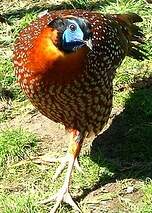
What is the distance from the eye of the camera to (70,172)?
4.66 m

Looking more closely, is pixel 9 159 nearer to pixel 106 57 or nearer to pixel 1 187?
pixel 1 187

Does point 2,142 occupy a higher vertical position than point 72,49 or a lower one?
lower

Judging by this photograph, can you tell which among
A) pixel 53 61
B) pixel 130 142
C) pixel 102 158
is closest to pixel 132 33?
pixel 130 142

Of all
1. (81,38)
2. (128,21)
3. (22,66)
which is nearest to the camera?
(81,38)

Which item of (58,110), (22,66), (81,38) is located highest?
(81,38)

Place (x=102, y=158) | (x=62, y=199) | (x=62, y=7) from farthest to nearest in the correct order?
(x=62, y=7) → (x=102, y=158) → (x=62, y=199)

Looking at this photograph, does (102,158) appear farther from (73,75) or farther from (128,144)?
(73,75)

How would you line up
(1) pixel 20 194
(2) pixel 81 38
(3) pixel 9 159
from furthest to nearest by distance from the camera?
(3) pixel 9 159
(1) pixel 20 194
(2) pixel 81 38

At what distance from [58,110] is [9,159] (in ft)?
2.36

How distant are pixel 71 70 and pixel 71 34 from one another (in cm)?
28

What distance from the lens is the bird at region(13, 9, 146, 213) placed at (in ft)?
13.5

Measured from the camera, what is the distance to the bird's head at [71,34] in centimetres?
402

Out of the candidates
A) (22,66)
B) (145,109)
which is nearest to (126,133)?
(145,109)

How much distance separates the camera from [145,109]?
5.44 metres
